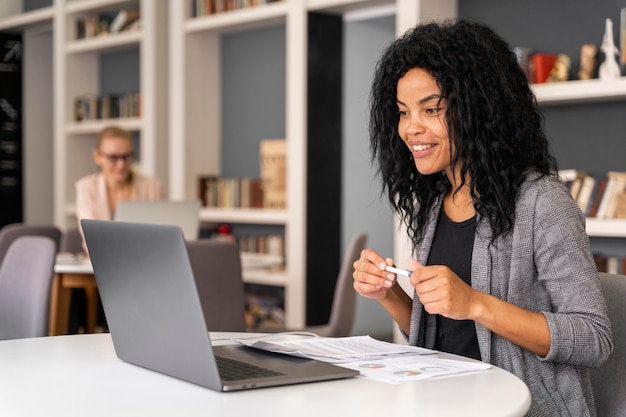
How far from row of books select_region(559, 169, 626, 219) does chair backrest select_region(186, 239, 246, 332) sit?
1.81 meters

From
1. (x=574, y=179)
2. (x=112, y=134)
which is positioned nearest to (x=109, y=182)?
(x=112, y=134)

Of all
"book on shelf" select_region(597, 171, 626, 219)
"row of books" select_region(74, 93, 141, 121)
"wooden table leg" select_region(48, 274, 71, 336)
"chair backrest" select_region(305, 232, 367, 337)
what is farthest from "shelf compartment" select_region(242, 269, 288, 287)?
"book on shelf" select_region(597, 171, 626, 219)

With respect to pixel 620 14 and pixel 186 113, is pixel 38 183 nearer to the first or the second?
pixel 186 113

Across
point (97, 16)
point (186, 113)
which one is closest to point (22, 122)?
point (97, 16)

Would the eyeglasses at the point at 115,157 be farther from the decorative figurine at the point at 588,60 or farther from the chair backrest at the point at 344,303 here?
the decorative figurine at the point at 588,60

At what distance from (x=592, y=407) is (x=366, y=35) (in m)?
5.77

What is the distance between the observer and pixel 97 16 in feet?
25.6

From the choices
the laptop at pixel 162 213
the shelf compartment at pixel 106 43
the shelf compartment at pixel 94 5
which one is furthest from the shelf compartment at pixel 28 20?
the laptop at pixel 162 213

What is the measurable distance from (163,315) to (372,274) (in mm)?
518

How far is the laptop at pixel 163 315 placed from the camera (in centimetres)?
149

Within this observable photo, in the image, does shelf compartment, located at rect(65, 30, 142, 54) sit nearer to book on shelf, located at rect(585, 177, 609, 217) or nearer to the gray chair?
the gray chair

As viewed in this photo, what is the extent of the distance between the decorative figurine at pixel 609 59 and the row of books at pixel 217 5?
2500 millimetres

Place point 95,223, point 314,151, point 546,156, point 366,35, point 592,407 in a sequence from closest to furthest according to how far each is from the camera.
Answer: point 95,223 < point 592,407 < point 546,156 < point 314,151 < point 366,35

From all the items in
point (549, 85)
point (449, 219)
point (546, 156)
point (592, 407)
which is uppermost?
point (549, 85)
